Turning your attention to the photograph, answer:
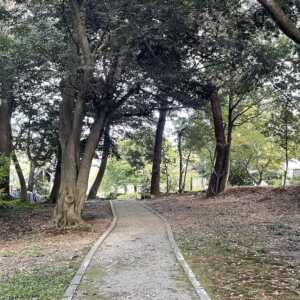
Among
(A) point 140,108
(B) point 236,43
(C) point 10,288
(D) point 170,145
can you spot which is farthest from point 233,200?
(D) point 170,145

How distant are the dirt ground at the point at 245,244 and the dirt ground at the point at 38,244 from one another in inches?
92.9

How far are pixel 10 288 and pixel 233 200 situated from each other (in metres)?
15.3

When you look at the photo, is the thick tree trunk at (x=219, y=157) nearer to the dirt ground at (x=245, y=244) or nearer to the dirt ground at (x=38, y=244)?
the dirt ground at (x=245, y=244)

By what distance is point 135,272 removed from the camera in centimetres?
747

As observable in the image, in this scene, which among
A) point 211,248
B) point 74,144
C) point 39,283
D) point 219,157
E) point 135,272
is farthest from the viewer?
point 219,157

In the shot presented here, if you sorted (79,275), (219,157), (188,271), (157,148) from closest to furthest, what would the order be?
1. (79,275)
2. (188,271)
3. (219,157)
4. (157,148)

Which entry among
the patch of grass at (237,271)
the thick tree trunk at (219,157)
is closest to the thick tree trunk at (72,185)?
the patch of grass at (237,271)

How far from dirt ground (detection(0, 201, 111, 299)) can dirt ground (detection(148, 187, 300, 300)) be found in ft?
7.74

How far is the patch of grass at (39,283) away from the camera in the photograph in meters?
6.24

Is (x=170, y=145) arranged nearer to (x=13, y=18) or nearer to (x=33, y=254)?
(x=13, y=18)

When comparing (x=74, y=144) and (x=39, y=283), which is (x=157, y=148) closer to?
(x=74, y=144)

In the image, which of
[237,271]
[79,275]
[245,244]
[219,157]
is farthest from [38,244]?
[219,157]

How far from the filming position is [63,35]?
13.8m

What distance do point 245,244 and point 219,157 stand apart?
1414 centimetres
